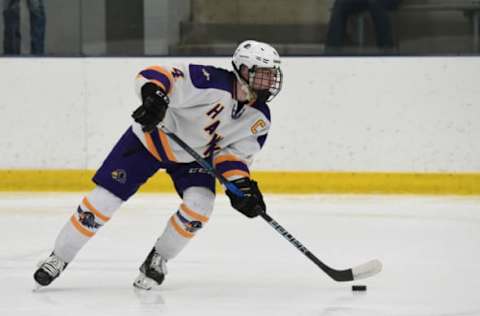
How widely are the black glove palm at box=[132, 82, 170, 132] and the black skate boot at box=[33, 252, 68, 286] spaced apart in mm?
536

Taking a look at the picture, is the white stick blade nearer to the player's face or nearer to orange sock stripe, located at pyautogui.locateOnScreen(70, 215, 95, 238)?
the player's face

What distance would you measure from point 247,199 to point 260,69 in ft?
1.26

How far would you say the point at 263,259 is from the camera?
4301 mm

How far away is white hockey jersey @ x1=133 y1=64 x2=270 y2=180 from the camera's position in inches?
140

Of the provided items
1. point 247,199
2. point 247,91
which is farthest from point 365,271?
point 247,91

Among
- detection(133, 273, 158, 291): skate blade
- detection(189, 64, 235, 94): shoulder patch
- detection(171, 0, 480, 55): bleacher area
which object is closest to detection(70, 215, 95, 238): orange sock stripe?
detection(133, 273, 158, 291): skate blade

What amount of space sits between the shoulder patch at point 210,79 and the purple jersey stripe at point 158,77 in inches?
4.1

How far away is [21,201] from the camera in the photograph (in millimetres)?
5832

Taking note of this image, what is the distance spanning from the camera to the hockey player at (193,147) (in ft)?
11.7

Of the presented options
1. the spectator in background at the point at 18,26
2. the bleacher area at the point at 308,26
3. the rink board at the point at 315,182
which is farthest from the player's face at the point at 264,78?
the spectator in background at the point at 18,26

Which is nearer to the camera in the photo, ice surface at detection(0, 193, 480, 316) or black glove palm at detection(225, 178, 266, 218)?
ice surface at detection(0, 193, 480, 316)

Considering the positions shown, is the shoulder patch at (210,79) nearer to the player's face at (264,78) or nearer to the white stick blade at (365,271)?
the player's face at (264,78)

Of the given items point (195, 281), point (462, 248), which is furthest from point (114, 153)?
point (462, 248)

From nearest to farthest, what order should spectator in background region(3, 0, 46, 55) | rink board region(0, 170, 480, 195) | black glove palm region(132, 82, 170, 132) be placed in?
black glove palm region(132, 82, 170, 132) < rink board region(0, 170, 480, 195) < spectator in background region(3, 0, 46, 55)
